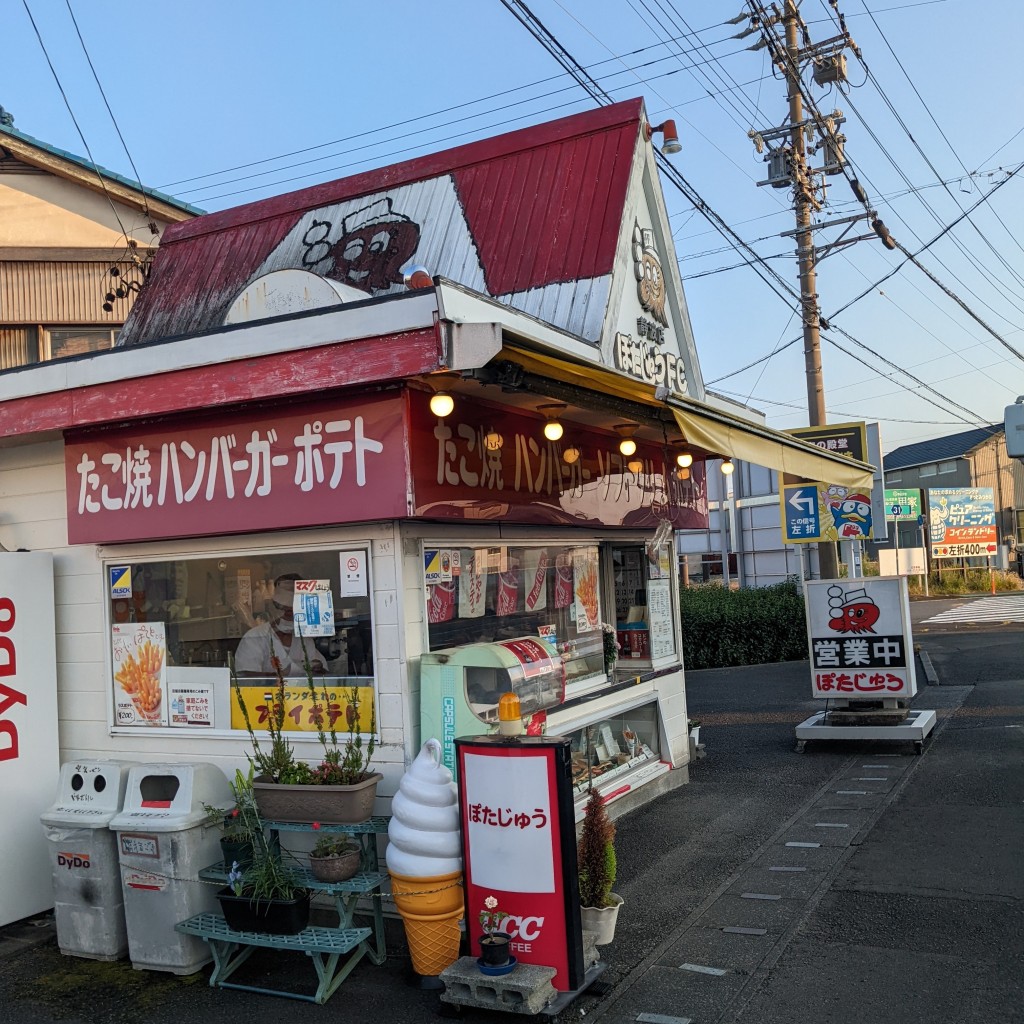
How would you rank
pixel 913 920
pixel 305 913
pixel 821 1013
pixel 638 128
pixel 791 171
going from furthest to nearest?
pixel 791 171, pixel 638 128, pixel 913 920, pixel 305 913, pixel 821 1013

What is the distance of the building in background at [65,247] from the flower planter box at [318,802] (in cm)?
924

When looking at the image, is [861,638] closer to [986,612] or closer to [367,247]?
[367,247]

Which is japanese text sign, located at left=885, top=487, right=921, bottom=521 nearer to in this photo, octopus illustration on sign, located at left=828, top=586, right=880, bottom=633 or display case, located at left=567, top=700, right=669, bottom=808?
octopus illustration on sign, located at left=828, top=586, right=880, bottom=633

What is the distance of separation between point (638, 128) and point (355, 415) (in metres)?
4.11

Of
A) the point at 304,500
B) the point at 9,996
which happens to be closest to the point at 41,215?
the point at 304,500

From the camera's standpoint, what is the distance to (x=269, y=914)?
4.89m

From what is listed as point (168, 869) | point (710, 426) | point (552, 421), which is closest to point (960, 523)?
point (710, 426)

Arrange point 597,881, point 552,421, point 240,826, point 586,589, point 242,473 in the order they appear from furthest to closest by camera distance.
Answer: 1. point 586,589
2. point 552,421
3. point 242,473
4. point 240,826
5. point 597,881

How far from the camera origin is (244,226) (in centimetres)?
1018

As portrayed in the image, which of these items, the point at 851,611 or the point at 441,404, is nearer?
the point at 441,404

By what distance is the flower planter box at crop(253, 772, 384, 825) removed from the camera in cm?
520

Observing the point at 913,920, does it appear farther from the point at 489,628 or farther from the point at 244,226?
the point at 244,226

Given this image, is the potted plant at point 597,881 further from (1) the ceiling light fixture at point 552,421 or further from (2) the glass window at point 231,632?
(1) the ceiling light fixture at point 552,421

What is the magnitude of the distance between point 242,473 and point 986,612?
28.1m
